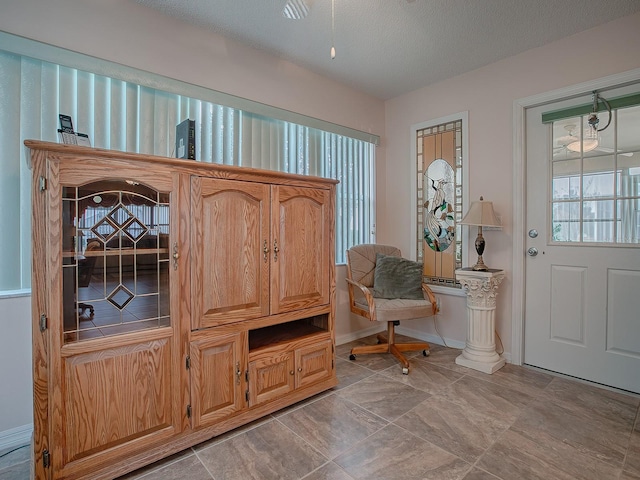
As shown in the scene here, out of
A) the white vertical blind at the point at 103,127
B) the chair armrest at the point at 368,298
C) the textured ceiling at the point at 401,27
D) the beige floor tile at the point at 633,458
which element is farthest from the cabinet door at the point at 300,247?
the beige floor tile at the point at 633,458

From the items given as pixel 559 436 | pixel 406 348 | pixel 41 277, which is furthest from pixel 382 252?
pixel 41 277

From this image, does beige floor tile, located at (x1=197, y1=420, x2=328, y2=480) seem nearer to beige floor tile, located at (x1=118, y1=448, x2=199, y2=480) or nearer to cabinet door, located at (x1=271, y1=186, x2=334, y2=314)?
beige floor tile, located at (x1=118, y1=448, x2=199, y2=480)

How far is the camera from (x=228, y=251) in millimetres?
1822

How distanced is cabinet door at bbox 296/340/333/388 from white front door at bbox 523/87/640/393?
1.82m

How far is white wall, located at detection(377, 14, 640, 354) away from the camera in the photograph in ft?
7.80

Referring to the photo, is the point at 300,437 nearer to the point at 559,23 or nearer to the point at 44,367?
the point at 44,367

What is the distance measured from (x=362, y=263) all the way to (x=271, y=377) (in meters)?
1.50

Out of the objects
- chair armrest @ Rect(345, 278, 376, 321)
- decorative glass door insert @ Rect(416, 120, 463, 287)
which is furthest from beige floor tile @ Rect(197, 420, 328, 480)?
decorative glass door insert @ Rect(416, 120, 463, 287)

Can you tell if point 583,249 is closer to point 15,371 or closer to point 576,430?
point 576,430

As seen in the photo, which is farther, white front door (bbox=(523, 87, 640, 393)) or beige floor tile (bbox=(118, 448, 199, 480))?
white front door (bbox=(523, 87, 640, 393))

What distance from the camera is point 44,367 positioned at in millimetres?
1340

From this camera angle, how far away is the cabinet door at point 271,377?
75.8 inches

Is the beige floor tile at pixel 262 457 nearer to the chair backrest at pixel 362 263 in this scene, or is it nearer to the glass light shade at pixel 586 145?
the chair backrest at pixel 362 263

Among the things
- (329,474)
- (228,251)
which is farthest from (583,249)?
(228,251)
